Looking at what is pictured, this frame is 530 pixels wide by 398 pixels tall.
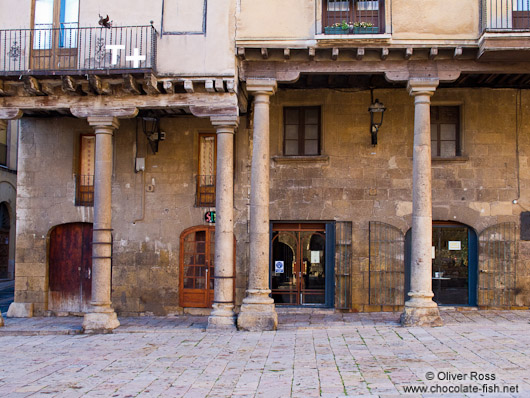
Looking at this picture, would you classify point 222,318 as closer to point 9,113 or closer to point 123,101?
point 123,101

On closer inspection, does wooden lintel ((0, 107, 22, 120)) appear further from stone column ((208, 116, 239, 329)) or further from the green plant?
the green plant

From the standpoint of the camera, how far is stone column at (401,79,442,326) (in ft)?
42.4

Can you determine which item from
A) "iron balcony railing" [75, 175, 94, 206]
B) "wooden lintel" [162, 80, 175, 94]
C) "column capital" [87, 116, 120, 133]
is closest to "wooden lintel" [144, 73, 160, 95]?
"wooden lintel" [162, 80, 175, 94]

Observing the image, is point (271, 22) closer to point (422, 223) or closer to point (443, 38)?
point (443, 38)

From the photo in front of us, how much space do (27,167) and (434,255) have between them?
10.9 m

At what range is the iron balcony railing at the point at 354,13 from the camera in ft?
43.4

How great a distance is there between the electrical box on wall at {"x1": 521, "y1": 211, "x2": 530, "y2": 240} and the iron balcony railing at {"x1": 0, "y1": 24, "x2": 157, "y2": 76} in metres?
9.65

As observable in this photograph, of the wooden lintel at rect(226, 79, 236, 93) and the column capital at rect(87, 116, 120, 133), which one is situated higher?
the wooden lintel at rect(226, 79, 236, 93)

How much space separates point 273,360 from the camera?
9922 millimetres

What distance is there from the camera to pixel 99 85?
519 inches

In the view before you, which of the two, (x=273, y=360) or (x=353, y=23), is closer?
(x=273, y=360)

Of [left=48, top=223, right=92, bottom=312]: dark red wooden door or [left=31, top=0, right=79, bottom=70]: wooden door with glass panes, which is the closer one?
[left=31, top=0, right=79, bottom=70]: wooden door with glass panes

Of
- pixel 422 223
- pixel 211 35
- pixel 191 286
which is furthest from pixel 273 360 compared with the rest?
pixel 211 35

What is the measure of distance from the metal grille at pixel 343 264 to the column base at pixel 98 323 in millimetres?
5564
